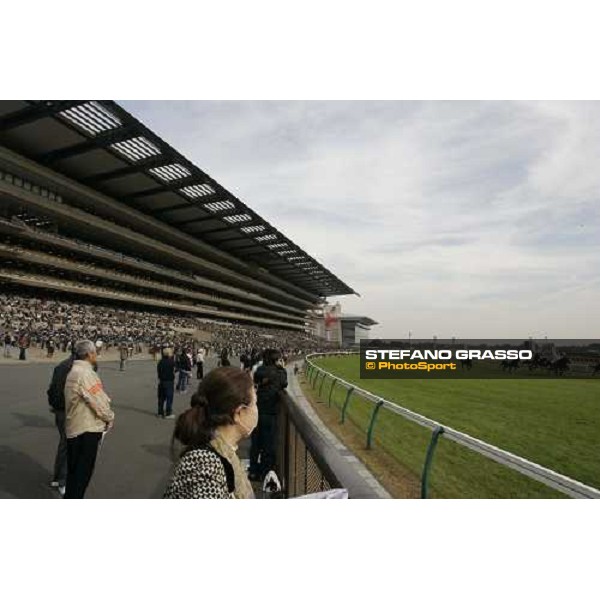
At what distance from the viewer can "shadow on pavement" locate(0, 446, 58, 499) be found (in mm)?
4172

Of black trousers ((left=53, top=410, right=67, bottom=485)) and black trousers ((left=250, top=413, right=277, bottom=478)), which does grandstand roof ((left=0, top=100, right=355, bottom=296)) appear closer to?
black trousers ((left=53, top=410, right=67, bottom=485))

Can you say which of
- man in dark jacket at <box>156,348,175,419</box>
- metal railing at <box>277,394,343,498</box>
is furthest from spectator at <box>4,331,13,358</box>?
metal railing at <box>277,394,343,498</box>

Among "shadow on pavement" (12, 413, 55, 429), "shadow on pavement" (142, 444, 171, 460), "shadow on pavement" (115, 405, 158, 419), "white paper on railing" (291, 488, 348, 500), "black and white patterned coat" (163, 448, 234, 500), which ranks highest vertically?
"black and white patterned coat" (163, 448, 234, 500)

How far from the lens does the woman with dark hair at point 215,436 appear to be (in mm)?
1539

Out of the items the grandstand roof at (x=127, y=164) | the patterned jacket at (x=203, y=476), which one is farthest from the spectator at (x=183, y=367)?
the grandstand roof at (x=127, y=164)

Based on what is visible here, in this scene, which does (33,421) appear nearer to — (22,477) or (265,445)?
(22,477)

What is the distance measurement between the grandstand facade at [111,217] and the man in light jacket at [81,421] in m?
24.1

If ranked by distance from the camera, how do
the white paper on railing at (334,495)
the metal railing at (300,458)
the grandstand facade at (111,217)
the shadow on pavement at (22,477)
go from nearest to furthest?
the white paper on railing at (334,495), the metal railing at (300,458), the shadow on pavement at (22,477), the grandstand facade at (111,217)

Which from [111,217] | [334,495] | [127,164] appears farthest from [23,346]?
[111,217]

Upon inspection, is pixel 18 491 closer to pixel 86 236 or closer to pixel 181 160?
pixel 181 160

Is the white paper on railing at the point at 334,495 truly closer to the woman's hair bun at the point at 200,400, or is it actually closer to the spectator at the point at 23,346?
the woman's hair bun at the point at 200,400

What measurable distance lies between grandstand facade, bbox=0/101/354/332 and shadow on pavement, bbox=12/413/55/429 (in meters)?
20.6
